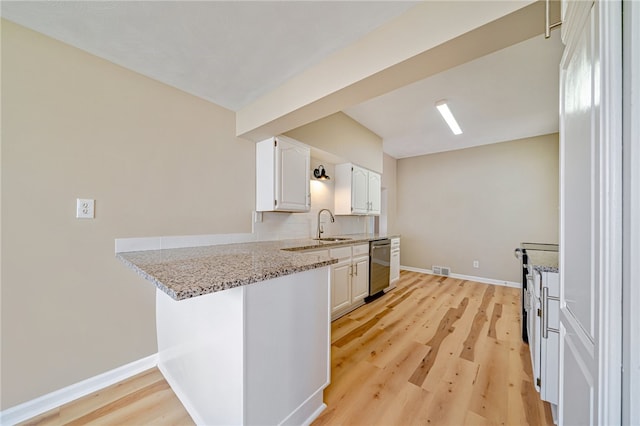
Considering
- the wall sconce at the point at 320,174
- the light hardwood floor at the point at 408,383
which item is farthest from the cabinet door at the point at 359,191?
the light hardwood floor at the point at 408,383

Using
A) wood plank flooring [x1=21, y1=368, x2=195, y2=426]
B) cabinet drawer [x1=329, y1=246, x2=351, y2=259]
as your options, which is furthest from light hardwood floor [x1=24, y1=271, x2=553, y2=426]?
cabinet drawer [x1=329, y1=246, x2=351, y2=259]

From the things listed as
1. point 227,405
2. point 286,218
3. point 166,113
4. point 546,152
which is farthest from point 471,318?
point 166,113

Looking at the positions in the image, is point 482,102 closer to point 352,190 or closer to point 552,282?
point 352,190

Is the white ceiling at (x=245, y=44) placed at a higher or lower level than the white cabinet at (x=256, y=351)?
higher

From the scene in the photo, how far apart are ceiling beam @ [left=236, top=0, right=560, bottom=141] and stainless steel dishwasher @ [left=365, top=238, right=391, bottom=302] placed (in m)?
2.08

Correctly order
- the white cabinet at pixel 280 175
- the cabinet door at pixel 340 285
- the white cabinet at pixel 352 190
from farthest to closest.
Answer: the white cabinet at pixel 352 190 < the cabinet door at pixel 340 285 < the white cabinet at pixel 280 175

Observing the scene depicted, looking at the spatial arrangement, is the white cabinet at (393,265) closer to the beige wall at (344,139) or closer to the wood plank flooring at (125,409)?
the beige wall at (344,139)

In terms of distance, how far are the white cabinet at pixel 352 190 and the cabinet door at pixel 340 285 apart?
103cm

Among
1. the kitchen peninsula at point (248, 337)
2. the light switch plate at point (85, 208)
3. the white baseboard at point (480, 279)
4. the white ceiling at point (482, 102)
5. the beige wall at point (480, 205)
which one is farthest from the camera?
the white baseboard at point (480, 279)

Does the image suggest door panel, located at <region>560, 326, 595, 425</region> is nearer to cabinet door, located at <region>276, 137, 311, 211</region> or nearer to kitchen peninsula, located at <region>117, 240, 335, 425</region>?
kitchen peninsula, located at <region>117, 240, 335, 425</region>

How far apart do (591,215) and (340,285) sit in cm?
239

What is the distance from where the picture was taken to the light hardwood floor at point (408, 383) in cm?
143

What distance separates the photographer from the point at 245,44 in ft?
5.39

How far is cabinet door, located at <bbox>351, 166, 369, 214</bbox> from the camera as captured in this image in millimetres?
3691
